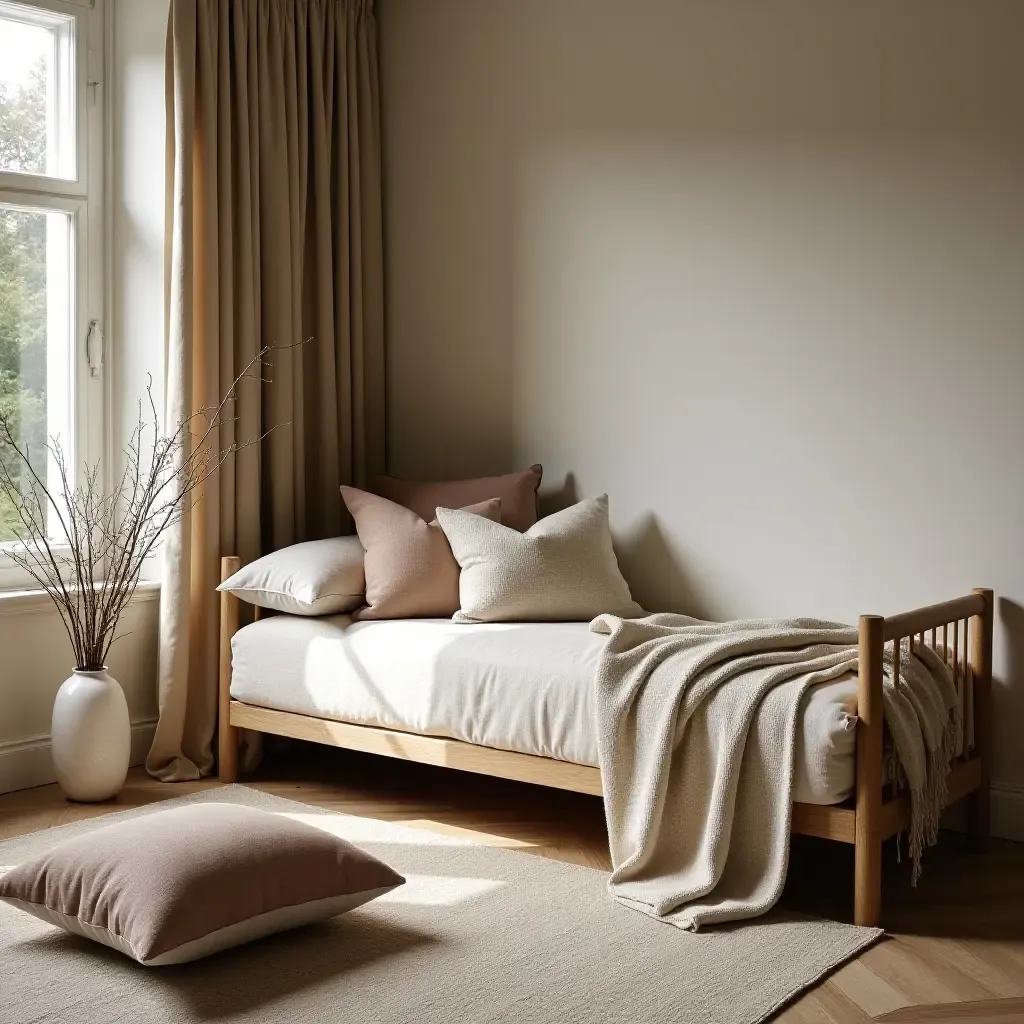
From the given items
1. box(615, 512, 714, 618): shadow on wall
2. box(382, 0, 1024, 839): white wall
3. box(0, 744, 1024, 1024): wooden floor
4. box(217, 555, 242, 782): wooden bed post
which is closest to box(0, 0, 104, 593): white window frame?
box(217, 555, 242, 782): wooden bed post

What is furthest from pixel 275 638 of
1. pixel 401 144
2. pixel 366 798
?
pixel 401 144

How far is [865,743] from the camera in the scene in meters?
2.57

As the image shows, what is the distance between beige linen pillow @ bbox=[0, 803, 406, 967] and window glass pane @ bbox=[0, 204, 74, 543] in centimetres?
166

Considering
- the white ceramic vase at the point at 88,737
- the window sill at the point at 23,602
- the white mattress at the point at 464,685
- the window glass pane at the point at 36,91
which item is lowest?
the white ceramic vase at the point at 88,737

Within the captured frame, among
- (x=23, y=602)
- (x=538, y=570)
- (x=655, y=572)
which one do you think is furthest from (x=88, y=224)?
(x=655, y=572)

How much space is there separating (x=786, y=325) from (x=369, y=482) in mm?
1556

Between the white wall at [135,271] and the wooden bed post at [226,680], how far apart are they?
335 millimetres

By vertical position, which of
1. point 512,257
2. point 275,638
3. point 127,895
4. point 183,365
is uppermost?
point 512,257

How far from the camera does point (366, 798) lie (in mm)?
3619

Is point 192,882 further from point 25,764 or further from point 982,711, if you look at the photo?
point 982,711

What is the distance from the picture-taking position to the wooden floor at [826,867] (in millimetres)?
2301

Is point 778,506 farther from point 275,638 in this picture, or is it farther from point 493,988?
point 493,988

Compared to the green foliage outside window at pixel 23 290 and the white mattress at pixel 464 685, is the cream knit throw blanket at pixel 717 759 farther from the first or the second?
the green foliage outside window at pixel 23 290

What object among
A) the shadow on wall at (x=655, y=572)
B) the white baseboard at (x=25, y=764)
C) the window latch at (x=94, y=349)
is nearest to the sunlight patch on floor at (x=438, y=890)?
the shadow on wall at (x=655, y=572)
